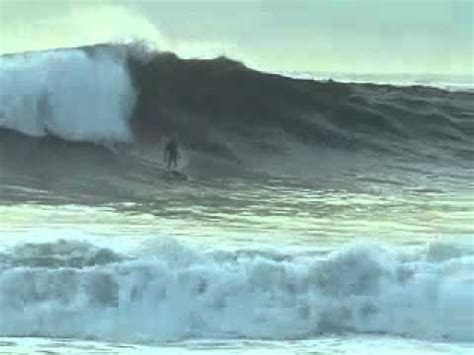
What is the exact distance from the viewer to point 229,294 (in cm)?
632

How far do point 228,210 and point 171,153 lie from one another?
11.1 feet

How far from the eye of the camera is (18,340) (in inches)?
228

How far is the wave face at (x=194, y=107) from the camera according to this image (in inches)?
560

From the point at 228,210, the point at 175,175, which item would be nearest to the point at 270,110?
the point at 175,175

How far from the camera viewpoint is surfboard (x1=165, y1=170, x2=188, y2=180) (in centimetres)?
1248

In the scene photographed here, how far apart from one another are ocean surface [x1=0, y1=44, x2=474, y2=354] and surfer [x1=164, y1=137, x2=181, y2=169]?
4.3 inches

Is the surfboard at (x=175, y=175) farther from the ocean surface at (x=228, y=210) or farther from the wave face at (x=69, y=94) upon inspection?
the wave face at (x=69, y=94)

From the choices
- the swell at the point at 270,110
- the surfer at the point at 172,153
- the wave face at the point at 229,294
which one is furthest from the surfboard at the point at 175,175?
the wave face at the point at 229,294

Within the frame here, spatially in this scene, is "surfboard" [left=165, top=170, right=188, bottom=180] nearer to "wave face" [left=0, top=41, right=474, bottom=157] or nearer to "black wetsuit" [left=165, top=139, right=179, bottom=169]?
"black wetsuit" [left=165, top=139, right=179, bottom=169]

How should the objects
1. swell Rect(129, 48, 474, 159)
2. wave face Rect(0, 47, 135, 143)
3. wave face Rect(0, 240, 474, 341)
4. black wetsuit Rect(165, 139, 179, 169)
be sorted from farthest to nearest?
swell Rect(129, 48, 474, 159) → wave face Rect(0, 47, 135, 143) → black wetsuit Rect(165, 139, 179, 169) → wave face Rect(0, 240, 474, 341)

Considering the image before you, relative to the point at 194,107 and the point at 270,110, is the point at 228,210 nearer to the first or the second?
the point at 194,107

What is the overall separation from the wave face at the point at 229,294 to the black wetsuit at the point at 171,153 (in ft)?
21.0

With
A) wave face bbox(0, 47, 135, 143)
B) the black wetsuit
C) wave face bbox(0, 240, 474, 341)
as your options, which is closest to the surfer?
the black wetsuit

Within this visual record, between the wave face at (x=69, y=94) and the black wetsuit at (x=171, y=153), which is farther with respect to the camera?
the wave face at (x=69, y=94)
